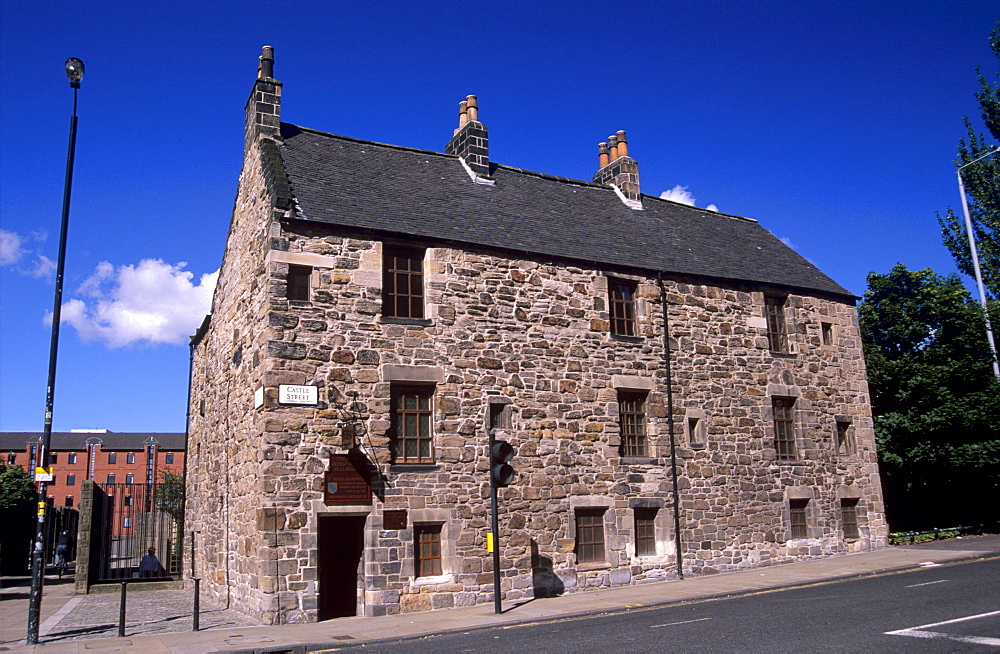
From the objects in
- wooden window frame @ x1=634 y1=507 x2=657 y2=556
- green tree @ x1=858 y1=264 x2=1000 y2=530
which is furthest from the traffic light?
green tree @ x1=858 y1=264 x2=1000 y2=530

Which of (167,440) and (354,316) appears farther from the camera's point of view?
(167,440)

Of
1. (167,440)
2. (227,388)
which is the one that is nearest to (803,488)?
(227,388)

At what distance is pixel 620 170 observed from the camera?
22812 mm

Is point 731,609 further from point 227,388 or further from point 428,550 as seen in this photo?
point 227,388

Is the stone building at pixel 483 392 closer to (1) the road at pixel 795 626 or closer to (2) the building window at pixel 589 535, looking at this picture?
(2) the building window at pixel 589 535

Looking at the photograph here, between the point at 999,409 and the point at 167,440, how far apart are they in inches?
3345

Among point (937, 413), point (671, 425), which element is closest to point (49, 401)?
point (671, 425)

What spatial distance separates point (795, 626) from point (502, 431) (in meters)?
7.19

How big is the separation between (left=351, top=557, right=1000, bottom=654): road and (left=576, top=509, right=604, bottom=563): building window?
11.2ft

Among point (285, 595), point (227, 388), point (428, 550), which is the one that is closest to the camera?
point (285, 595)

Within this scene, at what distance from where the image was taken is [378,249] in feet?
49.3

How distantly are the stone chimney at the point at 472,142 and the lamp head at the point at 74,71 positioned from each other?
30.4ft

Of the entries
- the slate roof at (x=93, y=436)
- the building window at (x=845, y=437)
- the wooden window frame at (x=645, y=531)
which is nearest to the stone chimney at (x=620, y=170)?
the building window at (x=845, y=437)

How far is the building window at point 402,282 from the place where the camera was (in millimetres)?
15227
